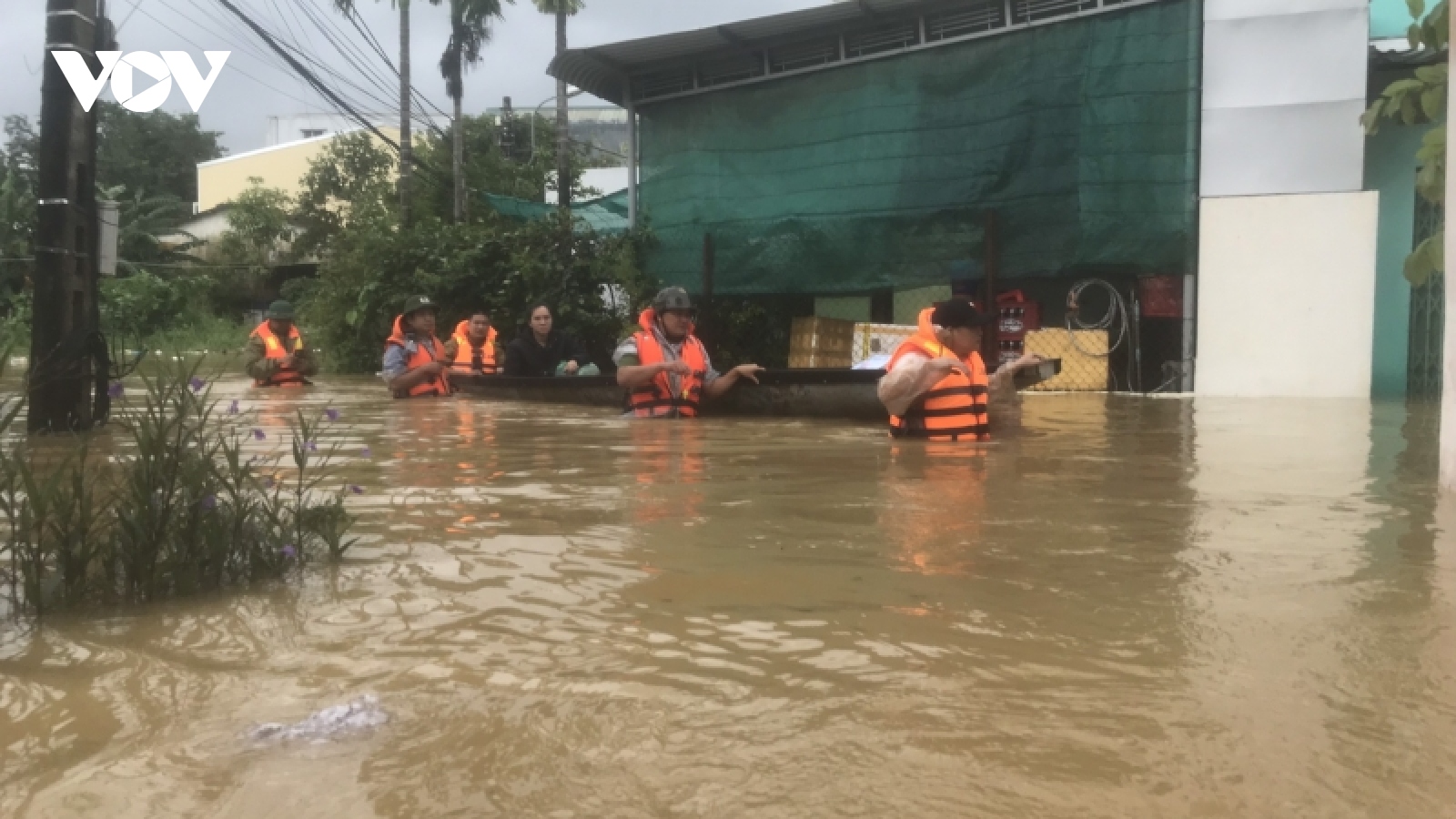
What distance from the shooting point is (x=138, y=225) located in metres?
37.2

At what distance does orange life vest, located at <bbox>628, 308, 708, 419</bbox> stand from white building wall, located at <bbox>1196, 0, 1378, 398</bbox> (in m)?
5.04

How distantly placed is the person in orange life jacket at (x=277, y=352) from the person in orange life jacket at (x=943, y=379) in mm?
8794

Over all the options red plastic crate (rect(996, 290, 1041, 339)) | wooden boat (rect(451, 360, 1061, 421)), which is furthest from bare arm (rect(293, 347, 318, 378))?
red plastic crate (rect(996, 290, 1041, 339))

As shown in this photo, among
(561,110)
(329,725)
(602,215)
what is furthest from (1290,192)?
(561,110)

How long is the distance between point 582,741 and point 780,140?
39.4 feet

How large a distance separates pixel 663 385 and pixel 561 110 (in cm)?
1791

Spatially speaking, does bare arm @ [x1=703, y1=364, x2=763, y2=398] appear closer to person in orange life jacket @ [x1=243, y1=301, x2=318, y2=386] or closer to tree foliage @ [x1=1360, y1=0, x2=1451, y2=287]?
tree foliage @ [x1=1360, y1=0, x2=1451, y2=287]

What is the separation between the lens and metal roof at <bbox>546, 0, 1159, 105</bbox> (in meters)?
12.6

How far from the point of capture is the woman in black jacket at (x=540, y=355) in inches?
484

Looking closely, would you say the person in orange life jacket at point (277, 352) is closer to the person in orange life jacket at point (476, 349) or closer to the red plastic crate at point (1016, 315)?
the person in orange life jacket at point (476, 349)

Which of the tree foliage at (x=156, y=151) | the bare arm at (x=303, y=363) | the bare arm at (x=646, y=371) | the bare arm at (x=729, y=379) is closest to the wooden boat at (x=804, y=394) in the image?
the bare arm at (x=729, y=379)

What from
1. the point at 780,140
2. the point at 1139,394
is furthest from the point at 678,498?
the point at 780,140

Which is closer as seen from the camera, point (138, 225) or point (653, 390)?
point (653, 390)

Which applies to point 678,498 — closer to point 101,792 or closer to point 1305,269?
point 101,792
